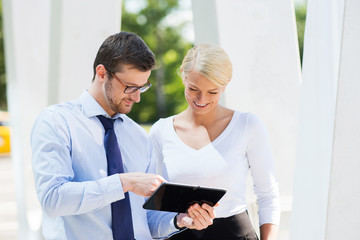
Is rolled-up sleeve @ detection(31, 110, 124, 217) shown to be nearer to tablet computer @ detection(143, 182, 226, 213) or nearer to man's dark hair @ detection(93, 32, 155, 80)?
tablet computer @ detection(143, 182, 226, 213)

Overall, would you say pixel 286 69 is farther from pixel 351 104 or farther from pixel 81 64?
pixel 81 64

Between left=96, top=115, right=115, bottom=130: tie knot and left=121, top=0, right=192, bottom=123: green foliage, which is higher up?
left=96, top=115, right=115, bottom=130: tie knot

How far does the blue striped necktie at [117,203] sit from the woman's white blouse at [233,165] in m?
0.43

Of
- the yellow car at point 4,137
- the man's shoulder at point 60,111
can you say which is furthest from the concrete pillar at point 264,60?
the yellow car at point 4,137

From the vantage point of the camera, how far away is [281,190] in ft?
12.9

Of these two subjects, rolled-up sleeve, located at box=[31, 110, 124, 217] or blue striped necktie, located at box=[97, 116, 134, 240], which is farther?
blue striped necktie, located at box=[97, 116, 134, 240]

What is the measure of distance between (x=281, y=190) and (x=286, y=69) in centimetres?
93

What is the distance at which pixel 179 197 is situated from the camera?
234 centimetres

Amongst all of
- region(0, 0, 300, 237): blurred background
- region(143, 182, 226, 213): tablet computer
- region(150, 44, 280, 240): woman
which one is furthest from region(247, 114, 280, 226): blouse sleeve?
region(0, 0, 300, 237): blurred background

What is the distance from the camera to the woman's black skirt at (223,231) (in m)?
2.79

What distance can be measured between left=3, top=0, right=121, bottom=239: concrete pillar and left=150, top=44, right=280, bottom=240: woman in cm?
218

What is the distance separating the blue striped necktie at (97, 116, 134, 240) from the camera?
7.61 feet

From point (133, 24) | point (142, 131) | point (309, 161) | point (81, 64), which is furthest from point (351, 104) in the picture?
point (133, 24)

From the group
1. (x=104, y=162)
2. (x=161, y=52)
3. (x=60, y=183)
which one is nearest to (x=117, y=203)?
(x=104, y=162)
